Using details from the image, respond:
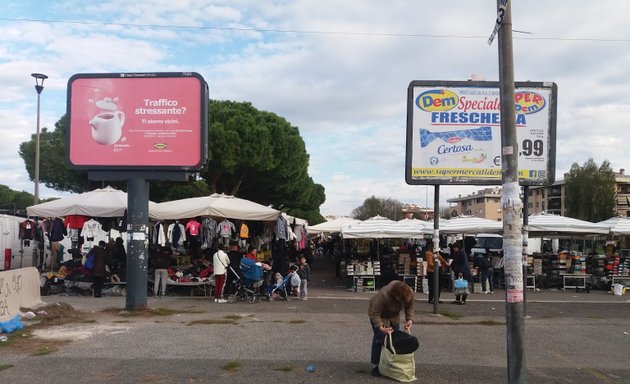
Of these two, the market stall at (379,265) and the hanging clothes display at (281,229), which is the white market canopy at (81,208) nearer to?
the hanging clothes display at (281,229)

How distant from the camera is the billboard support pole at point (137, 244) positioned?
12766mm

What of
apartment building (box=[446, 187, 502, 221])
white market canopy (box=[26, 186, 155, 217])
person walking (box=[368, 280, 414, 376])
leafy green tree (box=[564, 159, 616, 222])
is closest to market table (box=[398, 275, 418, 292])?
white market canopy (box=[26, 186, 155, 217])

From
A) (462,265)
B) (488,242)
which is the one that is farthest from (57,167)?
(462,265)

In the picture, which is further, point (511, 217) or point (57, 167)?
point (57, 167)

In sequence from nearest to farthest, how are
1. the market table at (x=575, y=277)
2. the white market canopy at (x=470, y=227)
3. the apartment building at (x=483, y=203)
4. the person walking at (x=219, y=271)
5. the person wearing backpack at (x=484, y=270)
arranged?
1. the person walking at (x=219, y=271)
2. the person wearing backpack at (x=484, y=270)
3. the white market canopy at (x=470, y=227)
4. the market table at (x=575, y=277)
5. the apartment building at (x=483, y=203)

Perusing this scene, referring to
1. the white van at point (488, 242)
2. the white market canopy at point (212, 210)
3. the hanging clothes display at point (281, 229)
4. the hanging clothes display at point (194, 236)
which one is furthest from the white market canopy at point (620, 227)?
the hanging clothes display at point (194, 236)

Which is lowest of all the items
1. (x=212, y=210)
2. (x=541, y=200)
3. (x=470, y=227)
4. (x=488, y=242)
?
(x=488, y=242)

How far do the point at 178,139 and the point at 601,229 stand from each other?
1465 centimetres

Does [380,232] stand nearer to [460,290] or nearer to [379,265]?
[379,265]

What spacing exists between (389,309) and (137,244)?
7749mm

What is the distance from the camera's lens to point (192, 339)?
31.4ft

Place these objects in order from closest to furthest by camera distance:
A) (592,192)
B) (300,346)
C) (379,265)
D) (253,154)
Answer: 1. (300,346)
2. (379,265)
3. (253,154)
4. (592,192)

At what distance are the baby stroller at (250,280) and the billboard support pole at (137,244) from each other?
2.78m

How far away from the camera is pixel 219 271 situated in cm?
1473
